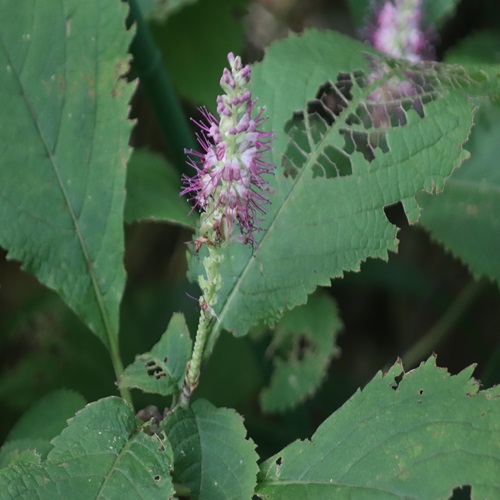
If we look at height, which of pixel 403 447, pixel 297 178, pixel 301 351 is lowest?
pixel 301 351

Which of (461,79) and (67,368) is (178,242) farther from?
(461,79)

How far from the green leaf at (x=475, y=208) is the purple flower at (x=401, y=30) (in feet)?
0.69

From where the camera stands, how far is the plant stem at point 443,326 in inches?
76.0

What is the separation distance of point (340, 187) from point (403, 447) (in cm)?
42

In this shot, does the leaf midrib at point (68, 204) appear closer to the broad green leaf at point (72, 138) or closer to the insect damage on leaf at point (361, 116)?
the broad green leaf at point (72, 138)

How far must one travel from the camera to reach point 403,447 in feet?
3.06

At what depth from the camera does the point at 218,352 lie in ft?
7.00

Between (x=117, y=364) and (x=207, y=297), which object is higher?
(x=207, y=297)

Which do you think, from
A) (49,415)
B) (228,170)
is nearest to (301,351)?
(49,415)

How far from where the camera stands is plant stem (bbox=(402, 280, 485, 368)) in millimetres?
1932

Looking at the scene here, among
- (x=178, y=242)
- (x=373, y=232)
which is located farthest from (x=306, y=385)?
(x=178, y=242)

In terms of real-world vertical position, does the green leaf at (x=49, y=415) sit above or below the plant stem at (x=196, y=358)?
below

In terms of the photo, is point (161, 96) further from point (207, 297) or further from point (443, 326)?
point (443, 326)

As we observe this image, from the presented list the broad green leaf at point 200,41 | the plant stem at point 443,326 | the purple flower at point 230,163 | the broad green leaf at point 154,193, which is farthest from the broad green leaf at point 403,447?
the broad green leaf at point 200,41
